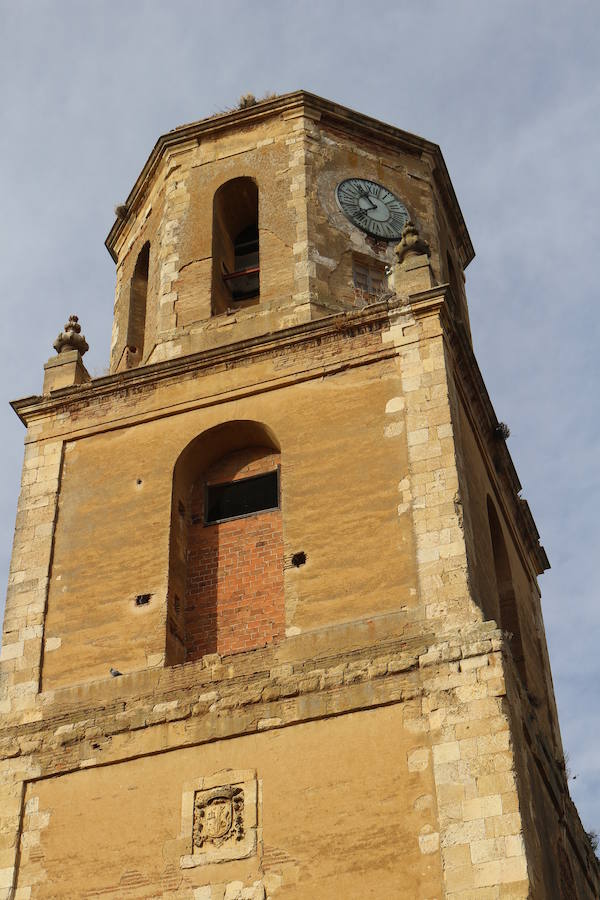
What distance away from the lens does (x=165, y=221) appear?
2038 cm

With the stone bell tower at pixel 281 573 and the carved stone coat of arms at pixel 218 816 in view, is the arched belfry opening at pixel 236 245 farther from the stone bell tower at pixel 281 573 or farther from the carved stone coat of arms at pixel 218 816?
the carved stone coat of arms at pixel 218 816

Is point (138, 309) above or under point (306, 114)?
under

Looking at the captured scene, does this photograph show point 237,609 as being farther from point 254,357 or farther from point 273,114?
point 273,114

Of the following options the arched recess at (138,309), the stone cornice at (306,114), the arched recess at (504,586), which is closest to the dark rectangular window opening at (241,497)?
the arched recess at (504,586)

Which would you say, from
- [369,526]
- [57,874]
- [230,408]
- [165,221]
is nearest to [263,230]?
[165,221]

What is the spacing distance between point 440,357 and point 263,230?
3.59 m

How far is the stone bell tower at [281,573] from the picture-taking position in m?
13.9

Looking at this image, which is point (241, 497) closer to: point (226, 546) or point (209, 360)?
point (226, 546)

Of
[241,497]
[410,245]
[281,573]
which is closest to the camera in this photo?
[281,573]

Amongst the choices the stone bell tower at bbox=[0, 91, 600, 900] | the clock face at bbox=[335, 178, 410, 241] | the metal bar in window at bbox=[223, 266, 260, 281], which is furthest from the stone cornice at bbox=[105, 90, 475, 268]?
the metal bar in window at bbox=[223, 266, 260, 281]

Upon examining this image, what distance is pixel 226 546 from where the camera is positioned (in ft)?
56.0

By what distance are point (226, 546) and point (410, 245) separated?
426 cm

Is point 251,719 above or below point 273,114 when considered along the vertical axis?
below

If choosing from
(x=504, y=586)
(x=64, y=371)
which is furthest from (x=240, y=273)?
(x=504, y=586)
